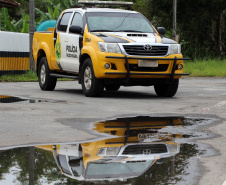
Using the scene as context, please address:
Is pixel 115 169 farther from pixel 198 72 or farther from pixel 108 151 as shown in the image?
pixel 198 72

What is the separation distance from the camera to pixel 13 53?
21.7m

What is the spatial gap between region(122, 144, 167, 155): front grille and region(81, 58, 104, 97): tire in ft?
21.4

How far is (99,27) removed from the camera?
47.6 ft

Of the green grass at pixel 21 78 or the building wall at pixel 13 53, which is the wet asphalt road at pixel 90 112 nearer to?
the green grass at pixel 21 78

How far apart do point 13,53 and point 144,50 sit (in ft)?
29.6

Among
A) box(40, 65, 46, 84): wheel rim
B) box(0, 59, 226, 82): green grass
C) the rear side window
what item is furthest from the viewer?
box(0, 59, 226, 82): green grass

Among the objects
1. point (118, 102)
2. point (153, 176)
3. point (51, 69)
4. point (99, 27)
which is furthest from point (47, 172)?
point (51, 69)

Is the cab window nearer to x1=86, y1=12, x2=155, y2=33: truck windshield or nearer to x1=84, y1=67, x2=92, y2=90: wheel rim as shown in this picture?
x1=86, y1=12, x2=155, y2=33: truck windshield

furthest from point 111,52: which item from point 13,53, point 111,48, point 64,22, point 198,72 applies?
point 198,72

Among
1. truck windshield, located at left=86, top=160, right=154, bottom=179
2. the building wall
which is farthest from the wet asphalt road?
the building wall

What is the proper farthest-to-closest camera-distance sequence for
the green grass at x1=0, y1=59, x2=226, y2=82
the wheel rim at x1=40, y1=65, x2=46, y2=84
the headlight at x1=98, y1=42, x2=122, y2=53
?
the green grass at x1=0, y1=59, x2=226, y2=82
the wheel rim at x1=40, y1=65, x2=46, y2=84
the headlight at x1=98, y1=42, x2=122, y2=53

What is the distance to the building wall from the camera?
21125 millimetres

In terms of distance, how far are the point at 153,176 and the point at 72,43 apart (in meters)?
9.53

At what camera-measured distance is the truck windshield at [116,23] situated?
14522 mm
